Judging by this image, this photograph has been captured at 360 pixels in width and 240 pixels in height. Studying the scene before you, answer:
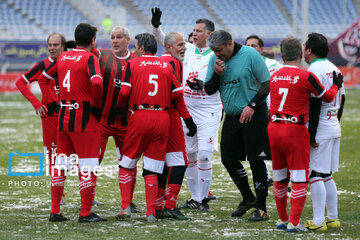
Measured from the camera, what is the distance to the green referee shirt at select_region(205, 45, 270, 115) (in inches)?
287

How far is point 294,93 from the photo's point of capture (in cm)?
630

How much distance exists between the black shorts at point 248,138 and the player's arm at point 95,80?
1572mm

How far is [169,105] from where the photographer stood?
711 centimetres

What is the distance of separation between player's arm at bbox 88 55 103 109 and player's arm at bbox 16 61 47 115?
1150 millimetres

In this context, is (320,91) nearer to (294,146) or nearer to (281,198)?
(294,146)

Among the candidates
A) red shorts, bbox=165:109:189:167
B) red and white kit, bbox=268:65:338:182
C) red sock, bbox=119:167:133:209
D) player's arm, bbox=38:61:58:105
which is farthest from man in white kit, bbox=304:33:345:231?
player's arm, bbox=38:61:58:105

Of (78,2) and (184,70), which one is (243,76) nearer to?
(184,70)

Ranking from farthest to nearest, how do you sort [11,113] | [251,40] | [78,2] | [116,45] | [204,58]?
[78,2] → [11,113] → [251,40] → [204,58] → [116,45]

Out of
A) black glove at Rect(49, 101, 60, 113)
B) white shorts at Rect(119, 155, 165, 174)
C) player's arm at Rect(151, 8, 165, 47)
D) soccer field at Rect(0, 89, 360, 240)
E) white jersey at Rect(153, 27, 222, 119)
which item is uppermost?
player's arm at Rect(151, 8, 165, 47)

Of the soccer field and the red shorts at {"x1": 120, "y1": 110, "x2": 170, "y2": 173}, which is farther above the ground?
the red shorts at {"x1": 120, "y1": 110, "x2": 170, "y2": 173}

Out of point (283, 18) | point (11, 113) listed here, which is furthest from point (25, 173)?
point (283, 18)

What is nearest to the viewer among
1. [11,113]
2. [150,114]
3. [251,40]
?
[150,114]

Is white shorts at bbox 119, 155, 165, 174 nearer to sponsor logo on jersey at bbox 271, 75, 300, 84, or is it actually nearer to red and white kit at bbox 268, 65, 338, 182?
red and white kit at bbox 268, 65, 338, 182

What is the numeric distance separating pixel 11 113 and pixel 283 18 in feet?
82.1
